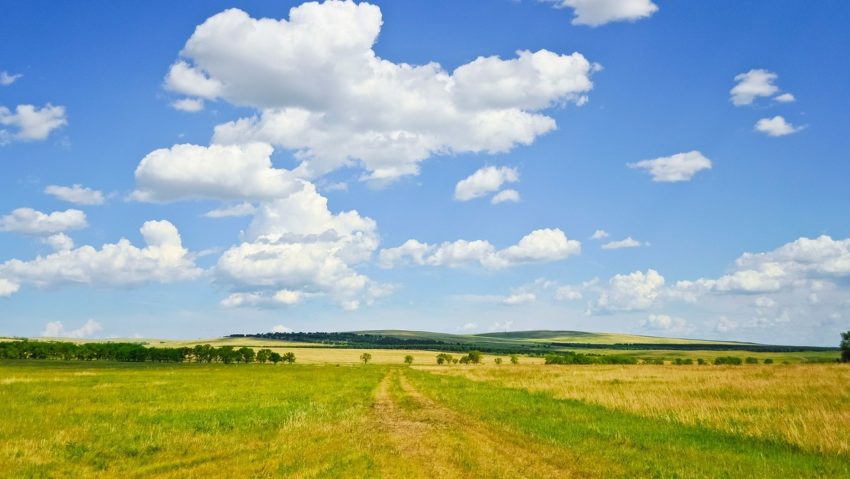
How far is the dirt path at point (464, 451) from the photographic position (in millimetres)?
13938

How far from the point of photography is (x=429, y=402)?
32.0m

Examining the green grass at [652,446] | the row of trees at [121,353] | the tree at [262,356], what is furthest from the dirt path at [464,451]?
the row of trees at [121,353]

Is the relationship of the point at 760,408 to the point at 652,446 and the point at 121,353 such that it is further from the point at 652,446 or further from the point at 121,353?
the point at 121,353

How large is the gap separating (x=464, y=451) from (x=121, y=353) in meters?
174

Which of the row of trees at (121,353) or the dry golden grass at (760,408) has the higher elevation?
the dry golden grass at (760,408)

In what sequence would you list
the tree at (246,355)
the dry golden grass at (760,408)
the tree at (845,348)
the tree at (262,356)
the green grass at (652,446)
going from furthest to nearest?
the tree at (246,355)
the tree at (262,356)
the tree at (845,348)
the dry golden grass at (760,408)
the green grass at (652,446)

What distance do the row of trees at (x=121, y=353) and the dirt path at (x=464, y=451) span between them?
15606 centimetres

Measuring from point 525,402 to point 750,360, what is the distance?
139 metres

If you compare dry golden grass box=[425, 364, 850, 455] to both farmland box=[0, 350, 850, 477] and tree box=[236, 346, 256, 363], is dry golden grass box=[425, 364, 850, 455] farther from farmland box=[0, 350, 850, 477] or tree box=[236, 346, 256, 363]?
tree box=[236, 346, 256, 363]

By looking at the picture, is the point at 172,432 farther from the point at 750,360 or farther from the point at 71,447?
the point at 750,360

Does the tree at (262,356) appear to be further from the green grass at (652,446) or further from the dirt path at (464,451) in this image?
the dirt path at (464,451)

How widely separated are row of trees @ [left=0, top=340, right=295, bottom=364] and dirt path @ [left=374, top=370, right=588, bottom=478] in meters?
156

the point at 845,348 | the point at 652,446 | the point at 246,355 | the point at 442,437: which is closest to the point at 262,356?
the point at 246,355

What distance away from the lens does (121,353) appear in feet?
537
